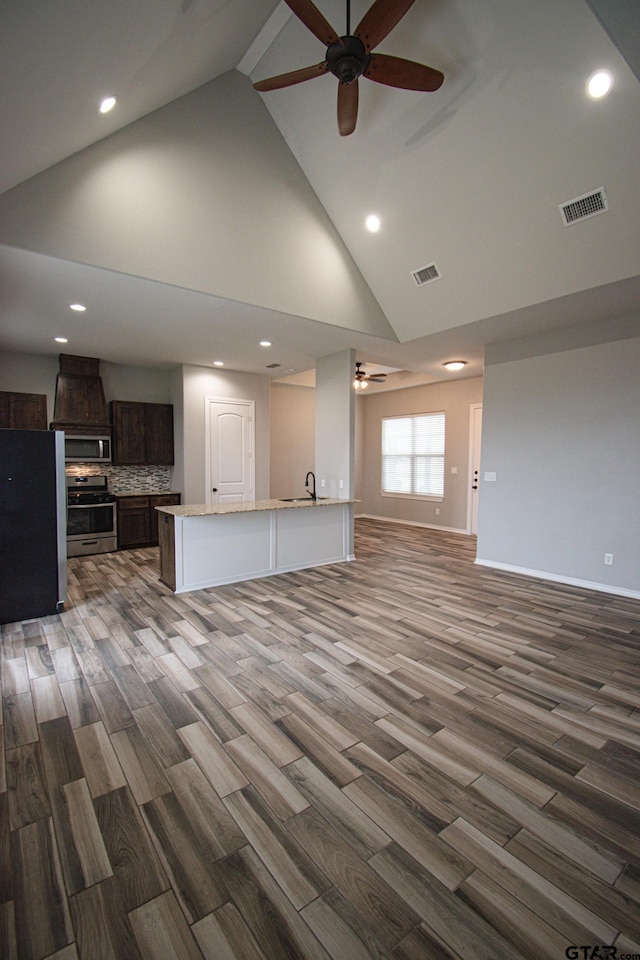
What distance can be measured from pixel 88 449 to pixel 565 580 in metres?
6.67

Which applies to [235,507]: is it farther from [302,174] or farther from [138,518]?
[302,174]

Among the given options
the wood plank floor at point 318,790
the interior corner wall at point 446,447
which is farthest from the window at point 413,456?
the wood plank floor at point 318,790

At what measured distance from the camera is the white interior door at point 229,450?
7102mm

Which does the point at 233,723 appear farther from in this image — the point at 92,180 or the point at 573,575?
the point at 573,575

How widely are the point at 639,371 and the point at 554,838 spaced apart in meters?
4.34

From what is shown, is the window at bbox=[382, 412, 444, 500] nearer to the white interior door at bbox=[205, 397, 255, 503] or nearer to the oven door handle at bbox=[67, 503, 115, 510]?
the white interior door at bbox=[205, 397, 255, 503]

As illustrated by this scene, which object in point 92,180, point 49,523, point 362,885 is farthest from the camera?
point 49,523

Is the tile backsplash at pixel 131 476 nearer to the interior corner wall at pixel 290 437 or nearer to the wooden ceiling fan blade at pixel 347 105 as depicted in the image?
the interior corner wall at pixel 290 437

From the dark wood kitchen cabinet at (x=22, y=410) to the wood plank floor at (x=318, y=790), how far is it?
360 centimetres

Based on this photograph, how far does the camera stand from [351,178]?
4.07 m

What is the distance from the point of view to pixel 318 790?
1.82 metres

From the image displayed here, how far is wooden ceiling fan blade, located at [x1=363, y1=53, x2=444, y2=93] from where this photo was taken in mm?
2492

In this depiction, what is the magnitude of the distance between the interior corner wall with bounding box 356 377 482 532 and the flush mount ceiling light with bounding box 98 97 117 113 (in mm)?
6604

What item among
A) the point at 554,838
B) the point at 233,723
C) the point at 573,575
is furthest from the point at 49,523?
the point at 573,575
